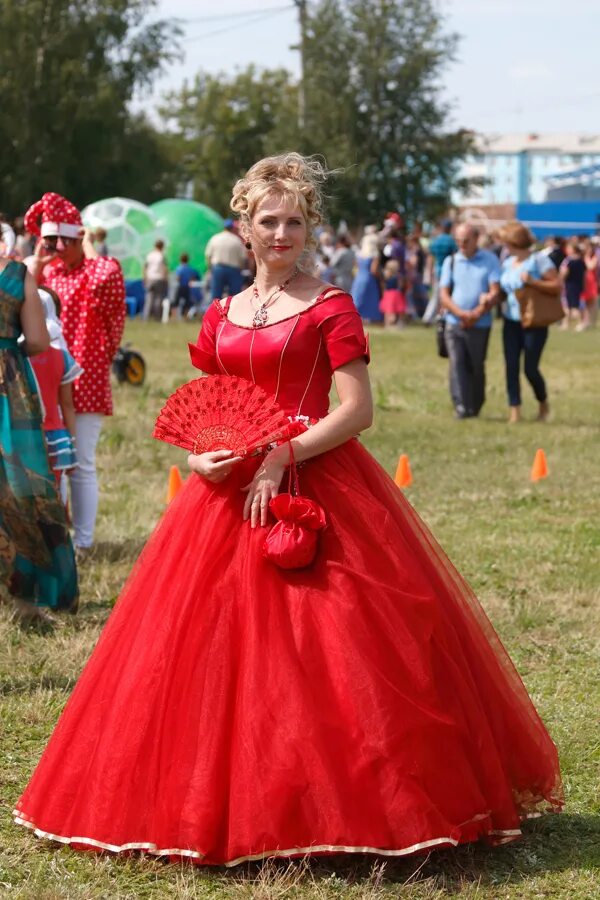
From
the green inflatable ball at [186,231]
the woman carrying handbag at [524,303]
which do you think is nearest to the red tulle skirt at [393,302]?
the green inflatable ball at [186,231]

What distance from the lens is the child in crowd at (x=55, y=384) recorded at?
307 inches

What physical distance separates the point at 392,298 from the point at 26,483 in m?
22.6

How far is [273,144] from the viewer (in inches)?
1944

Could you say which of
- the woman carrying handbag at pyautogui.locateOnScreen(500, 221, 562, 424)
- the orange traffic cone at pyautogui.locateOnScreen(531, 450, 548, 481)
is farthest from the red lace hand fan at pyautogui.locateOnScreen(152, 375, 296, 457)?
the woman carrying handbag at pyautogui.locateOnScreen(500, 221, 562, 424)

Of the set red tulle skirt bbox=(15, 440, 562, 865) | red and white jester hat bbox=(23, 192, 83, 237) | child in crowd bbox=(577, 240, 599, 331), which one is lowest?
child in crowd bbox=(577, 240, 599, 331)

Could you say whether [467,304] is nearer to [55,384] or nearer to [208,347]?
[55,384]

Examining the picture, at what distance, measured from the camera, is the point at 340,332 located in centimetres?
444

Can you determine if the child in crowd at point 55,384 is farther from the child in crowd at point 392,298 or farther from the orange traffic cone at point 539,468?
the child in crowd at point 392,298

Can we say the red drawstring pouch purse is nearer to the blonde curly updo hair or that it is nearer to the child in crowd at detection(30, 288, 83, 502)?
the blonde curly updo hair

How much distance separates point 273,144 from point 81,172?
677 cm

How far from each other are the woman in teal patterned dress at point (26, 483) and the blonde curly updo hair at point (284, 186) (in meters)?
2.39

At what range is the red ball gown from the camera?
4023 millimetres

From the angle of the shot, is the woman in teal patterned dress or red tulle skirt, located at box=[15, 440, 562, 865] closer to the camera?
red tulle skirt, located at box=[15, 440, 562, 865]

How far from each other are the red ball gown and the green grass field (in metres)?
0.11
